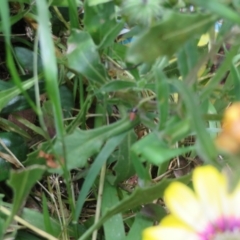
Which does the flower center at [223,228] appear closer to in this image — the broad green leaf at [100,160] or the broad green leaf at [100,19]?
the broad green leaf at [100,160]

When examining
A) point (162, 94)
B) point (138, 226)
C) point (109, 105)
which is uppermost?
point (162, 94)

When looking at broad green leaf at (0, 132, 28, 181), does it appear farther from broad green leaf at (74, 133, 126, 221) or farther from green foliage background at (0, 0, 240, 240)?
broad green leaf at (74, 133, 126, 221)

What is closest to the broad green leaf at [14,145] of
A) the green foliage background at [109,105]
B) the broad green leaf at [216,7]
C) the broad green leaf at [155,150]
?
the green foliage background at [109,105]

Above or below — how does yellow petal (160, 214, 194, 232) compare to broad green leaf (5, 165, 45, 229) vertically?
below

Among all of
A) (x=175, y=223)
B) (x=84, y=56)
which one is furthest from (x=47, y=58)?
(x=175, y=223)

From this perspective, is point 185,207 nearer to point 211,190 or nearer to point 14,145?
point 211,190

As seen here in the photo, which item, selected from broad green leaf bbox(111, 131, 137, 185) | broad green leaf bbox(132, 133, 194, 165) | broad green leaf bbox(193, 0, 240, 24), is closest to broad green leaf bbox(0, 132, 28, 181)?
broad green leaf bbox(111, 131, 137, 185)

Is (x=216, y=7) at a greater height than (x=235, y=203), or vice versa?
(x=216, y=7)
